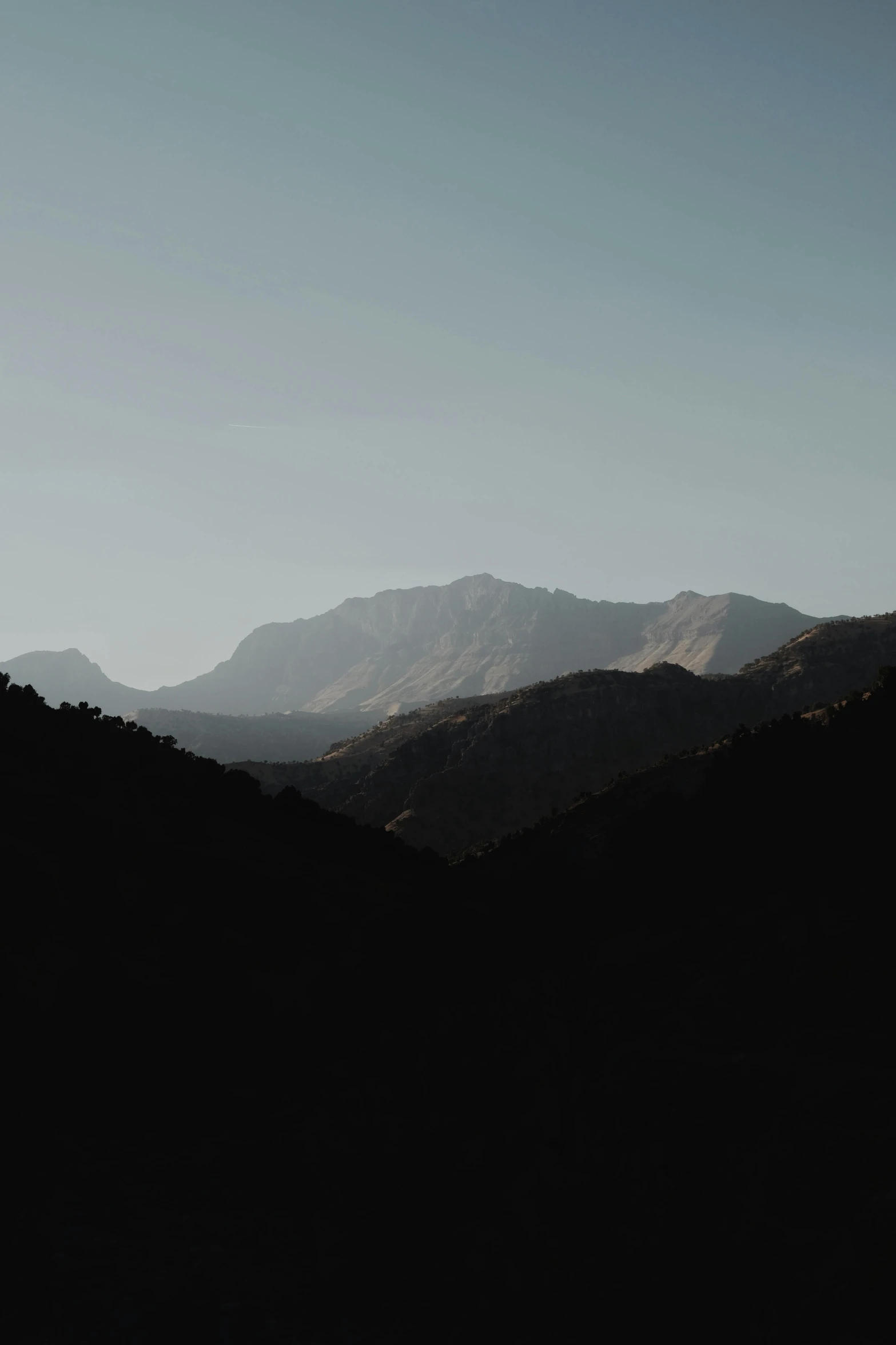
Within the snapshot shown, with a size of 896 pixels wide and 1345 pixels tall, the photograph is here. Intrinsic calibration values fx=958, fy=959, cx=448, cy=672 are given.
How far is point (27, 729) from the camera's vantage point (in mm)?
46281

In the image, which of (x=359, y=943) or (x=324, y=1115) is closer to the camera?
(x=324, y=1115)

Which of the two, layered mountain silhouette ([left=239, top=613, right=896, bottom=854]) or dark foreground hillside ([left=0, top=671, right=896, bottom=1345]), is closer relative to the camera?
dark foreground hillside ([left=0, top=671, right=896, bottom=1345])

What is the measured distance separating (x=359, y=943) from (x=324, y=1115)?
11.5m

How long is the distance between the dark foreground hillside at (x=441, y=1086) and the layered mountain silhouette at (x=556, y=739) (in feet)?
231

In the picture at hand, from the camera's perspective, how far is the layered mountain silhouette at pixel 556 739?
371 ft

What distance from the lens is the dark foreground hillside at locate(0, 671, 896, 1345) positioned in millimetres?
12656

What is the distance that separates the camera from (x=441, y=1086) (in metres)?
20.5

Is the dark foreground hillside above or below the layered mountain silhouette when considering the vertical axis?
below

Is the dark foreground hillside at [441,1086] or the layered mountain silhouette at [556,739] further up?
the layered mountain silhouette at [556,739]

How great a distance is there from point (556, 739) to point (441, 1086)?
105245 millimetres

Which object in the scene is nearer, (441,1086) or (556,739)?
(441,1086)

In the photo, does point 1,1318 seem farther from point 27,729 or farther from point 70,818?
A: point 27,729

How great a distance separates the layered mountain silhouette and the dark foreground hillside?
70.5 m

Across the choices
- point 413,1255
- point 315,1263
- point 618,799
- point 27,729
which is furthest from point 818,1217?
point 618,799
